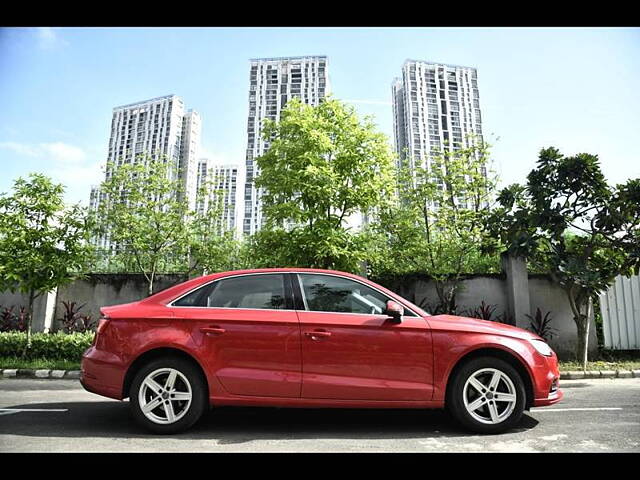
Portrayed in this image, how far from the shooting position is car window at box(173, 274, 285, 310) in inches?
171

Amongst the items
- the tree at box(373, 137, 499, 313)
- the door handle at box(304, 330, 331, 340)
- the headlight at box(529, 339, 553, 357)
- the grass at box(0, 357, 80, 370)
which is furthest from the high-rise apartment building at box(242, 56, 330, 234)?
the headlight at box(529, 339, 553, 357)

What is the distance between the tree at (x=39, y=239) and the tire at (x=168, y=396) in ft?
21.8

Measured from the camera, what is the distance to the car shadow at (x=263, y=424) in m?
4.04

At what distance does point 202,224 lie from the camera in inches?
520

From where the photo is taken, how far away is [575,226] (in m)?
9.30

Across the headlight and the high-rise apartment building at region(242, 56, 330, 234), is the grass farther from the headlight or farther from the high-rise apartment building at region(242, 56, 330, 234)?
the high-rise apartment building at region(242, 56, 330, 234)

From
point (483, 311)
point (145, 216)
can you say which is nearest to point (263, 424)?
point (483, 311)

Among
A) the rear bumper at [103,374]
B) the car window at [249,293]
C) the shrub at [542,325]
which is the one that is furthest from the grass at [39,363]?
the shrub at [542,325]

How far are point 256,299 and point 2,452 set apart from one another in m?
2.39

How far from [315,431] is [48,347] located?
7.74 meters

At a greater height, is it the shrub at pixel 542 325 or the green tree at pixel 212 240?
the green tree at pixel 212 240

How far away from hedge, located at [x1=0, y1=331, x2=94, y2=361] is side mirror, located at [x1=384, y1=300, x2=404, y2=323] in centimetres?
772

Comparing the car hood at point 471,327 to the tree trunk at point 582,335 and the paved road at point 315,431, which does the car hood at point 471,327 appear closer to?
the paved road at point 315,431
